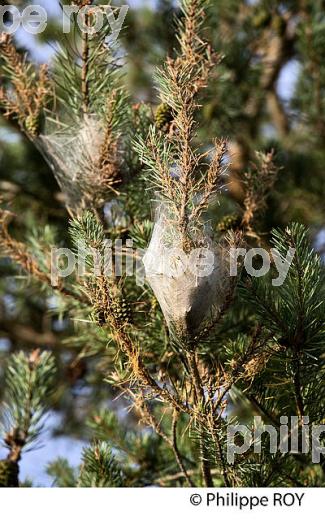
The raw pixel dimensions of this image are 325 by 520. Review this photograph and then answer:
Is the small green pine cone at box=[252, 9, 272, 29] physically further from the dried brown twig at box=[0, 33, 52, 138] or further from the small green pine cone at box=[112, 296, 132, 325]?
the small green pine cone at box=[112, 296, 132, 325]

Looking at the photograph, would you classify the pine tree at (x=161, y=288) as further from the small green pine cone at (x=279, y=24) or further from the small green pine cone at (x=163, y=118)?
the small green pine cone at (x=279, y=24)

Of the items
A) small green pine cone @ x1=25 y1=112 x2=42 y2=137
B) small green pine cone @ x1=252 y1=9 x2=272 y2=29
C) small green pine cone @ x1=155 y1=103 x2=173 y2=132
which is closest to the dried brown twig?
small green pine cone @ x1=25 y1=112 x2=42 y2=137

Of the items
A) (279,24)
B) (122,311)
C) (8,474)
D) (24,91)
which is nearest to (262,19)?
(279,24)

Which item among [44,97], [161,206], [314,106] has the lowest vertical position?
[161,206]

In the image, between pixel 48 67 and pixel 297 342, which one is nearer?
pixel 297 342
